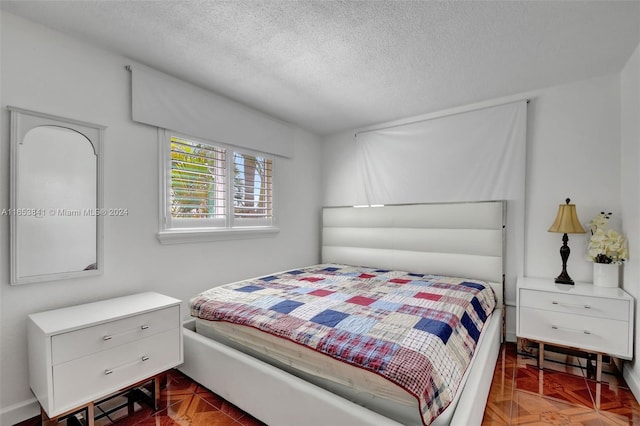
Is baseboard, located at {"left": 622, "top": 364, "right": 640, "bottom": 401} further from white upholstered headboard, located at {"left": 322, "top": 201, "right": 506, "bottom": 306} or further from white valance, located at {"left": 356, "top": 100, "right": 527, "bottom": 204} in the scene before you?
white valance, located at {"left": 356, "top": 100, "right": 527, "bottom": 204}

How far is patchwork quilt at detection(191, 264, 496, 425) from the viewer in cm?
126

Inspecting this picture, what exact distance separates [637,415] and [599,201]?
63.0 inches

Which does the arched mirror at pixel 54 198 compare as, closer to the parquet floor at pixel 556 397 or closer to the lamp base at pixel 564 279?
the parquet floor at pixel 556 397

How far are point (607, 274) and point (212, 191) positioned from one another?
3.43 meters

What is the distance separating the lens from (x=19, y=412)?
175cm

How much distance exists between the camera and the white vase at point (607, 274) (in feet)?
7.56

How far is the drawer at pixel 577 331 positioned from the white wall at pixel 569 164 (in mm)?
494

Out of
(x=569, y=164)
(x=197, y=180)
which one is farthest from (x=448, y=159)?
(x=197, y=180)

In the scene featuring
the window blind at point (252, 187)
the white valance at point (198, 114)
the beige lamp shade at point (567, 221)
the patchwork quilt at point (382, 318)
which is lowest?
the patchwork quilt at point (382, 318)

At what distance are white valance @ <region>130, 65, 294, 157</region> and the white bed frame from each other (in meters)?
1.38

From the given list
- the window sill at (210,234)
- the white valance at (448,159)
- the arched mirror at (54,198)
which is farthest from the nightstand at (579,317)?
the arched mirror at (54,198)

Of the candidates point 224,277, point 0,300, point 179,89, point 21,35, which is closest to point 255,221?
point 224,277

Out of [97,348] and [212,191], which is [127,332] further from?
[212,191]

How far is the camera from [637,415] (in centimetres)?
182
